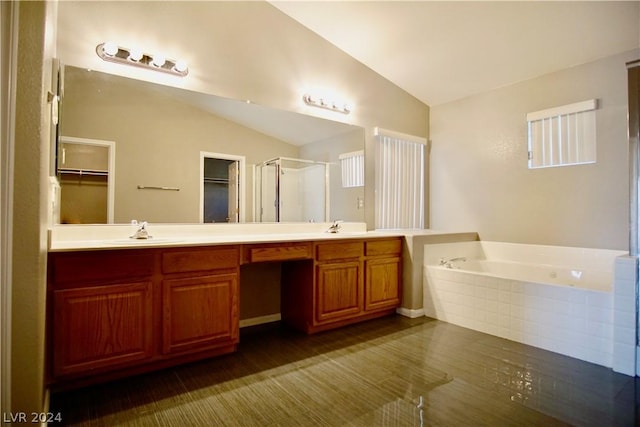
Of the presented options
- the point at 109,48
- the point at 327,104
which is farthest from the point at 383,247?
the point at 109,48

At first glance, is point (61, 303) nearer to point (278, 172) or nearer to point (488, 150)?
point (278, 172)

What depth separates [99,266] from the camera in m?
1.78

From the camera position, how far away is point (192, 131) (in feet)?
8.39

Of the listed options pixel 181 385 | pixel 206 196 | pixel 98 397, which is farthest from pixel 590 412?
pixel 206 196

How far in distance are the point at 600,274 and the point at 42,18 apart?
163 inches

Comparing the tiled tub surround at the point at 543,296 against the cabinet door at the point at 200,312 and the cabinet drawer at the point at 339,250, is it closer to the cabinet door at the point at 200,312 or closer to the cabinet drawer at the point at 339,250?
the cabinet drawer at the point at 339,250

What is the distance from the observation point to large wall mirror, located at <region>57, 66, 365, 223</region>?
2.15 meters

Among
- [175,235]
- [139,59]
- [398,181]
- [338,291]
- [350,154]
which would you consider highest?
[139,59]

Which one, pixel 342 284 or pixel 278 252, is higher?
pixel 278 252

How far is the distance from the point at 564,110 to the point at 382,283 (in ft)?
8.03

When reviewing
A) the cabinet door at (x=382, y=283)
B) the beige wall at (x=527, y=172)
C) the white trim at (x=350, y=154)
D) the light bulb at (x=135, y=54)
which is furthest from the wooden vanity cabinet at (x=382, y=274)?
the light bulb at (x=135, y=54)

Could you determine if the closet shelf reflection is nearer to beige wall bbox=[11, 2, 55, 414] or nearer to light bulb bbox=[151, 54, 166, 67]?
light bulb bbox=[151, 54, 166, 67]

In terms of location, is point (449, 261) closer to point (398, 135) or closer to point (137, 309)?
point (398, 135)

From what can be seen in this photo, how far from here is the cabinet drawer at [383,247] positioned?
2957 millimetres
